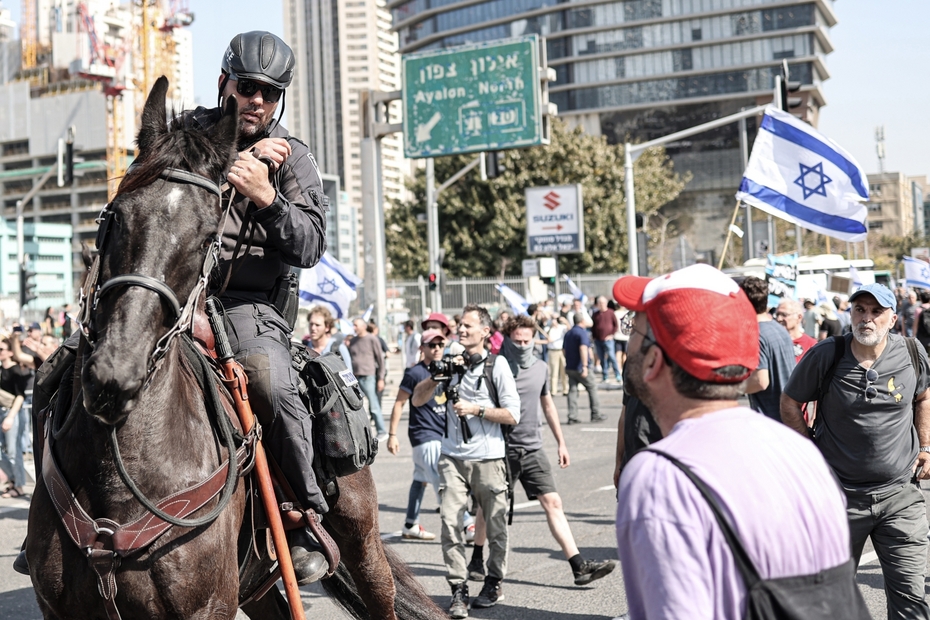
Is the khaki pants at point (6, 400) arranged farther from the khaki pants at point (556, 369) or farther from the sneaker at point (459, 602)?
the khaki pants at point (556, 369)

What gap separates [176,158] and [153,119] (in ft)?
0.92

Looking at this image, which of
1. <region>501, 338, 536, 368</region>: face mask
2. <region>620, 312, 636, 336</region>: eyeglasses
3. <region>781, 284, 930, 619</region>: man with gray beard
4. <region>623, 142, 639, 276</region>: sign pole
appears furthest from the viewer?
<region>623, 142, 639, 276</region>: sign pole

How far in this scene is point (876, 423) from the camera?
576 centimetres

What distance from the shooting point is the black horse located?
129 inches

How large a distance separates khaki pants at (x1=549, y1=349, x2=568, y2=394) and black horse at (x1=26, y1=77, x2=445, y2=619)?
64.5 ft

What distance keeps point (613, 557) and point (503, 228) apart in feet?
135

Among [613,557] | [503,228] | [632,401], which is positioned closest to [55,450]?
[632,401]

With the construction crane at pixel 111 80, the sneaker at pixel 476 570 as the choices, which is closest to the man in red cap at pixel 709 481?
the sneaker at pixel 476 570

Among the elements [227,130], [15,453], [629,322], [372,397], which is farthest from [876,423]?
[372,397]

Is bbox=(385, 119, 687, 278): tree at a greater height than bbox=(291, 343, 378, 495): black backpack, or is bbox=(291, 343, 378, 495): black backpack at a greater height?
bbox=(385, 119, 687, 278): tree

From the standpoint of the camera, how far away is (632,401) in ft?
21.0

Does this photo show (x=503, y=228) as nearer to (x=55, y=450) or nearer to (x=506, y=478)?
(x=506, y=478)

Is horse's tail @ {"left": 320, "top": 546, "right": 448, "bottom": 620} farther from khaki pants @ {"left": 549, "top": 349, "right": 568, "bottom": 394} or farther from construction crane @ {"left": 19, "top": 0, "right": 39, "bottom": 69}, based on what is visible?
construction crane @ {"left": 19, "top": 0, "right": 39, "bottom": 69}

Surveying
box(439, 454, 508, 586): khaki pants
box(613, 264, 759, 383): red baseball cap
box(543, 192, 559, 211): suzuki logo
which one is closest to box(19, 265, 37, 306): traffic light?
box(543, 192, 559, 211): suzuki logo
